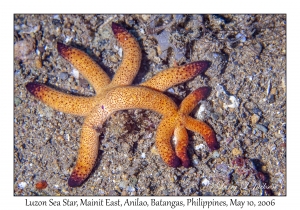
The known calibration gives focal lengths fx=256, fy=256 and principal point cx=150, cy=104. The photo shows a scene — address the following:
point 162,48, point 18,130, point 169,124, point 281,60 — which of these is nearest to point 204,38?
point 162,48

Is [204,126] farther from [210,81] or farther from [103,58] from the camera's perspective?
[103,58]

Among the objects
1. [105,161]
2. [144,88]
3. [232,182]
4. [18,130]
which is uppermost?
[144,88]

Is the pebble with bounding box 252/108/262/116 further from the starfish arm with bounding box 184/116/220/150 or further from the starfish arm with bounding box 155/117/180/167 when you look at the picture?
the starfish arm with bounding box 155/117/180/167

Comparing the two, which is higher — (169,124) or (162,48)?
(162,48)

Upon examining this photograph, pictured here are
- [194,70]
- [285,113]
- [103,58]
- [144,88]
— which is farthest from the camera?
[103,58]

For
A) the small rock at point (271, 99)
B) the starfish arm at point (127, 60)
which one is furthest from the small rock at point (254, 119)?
the starfish arm at point (127, 60)
